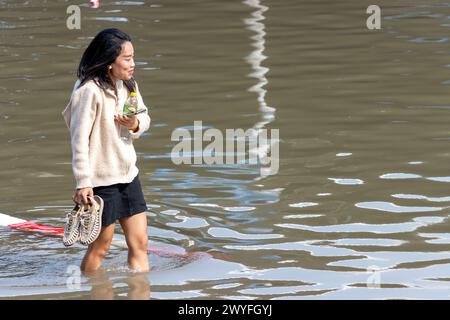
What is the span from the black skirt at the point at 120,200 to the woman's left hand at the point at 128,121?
0.34 m

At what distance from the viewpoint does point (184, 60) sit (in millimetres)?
14828

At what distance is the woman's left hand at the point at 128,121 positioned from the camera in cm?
726

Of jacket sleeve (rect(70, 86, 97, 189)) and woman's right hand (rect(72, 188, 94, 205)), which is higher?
jacket sleeve (rect(70, 86, 97, 189))

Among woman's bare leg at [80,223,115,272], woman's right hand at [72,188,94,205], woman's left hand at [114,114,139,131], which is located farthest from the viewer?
woman's bare leg at [80,223,115,272]

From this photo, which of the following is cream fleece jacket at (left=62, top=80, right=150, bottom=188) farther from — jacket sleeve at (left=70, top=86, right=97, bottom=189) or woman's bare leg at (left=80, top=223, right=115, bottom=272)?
woman's bare leg at (left=80, top=223, right=115, bottom=272)

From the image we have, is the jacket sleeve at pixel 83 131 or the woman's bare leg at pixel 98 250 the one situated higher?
the jacket sleeve at pixel 83 131

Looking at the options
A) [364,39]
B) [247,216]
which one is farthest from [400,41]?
[247,216]

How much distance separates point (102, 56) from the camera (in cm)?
728

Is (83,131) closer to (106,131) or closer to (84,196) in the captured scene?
(106,131)

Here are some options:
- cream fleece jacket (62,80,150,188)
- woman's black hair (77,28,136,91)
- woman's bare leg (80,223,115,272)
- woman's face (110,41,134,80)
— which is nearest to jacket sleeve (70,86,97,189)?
cream fleece jacket (62,80,150,188)

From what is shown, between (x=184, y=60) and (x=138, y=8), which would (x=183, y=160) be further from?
(x=138, y=8)

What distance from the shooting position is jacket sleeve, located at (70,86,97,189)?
716 centimetres

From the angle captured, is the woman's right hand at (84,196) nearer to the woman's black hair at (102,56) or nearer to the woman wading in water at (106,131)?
the woman wading in water at (106,131)

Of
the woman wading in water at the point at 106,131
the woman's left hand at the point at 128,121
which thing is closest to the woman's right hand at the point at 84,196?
the woman wading in water at the point at 106,131
